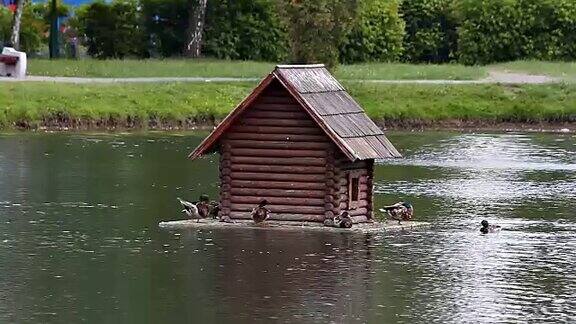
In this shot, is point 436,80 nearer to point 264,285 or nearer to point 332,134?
point 332,134

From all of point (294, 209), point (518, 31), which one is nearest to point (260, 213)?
point (294, 209)

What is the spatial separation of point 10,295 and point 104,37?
135 feet

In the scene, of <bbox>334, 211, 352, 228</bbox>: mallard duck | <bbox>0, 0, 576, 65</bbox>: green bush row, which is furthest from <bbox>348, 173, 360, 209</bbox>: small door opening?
<bbox>0, 0, 576, 65</bbox>: green bush row

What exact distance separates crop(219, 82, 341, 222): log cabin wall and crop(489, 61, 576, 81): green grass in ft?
92.7

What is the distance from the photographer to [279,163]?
93.0ft

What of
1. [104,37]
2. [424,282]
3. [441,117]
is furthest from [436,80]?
[424,282]

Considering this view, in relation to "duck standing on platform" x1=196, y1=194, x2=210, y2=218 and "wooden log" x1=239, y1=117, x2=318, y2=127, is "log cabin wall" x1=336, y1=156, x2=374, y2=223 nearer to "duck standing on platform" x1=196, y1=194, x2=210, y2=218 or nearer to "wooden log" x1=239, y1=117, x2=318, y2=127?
"wooden log" x1=239, y1=117, x2=318, y2=127

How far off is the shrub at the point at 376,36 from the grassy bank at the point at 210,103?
40.7 feet

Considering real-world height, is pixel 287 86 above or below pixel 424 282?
above

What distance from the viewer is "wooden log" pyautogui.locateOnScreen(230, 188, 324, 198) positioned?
2830 cm

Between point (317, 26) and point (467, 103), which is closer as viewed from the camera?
point (467, 103)

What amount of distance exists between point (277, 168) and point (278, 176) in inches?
5.1

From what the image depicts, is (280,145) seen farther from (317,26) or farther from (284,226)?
(317,26)

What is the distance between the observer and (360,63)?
Result: 63219mm
